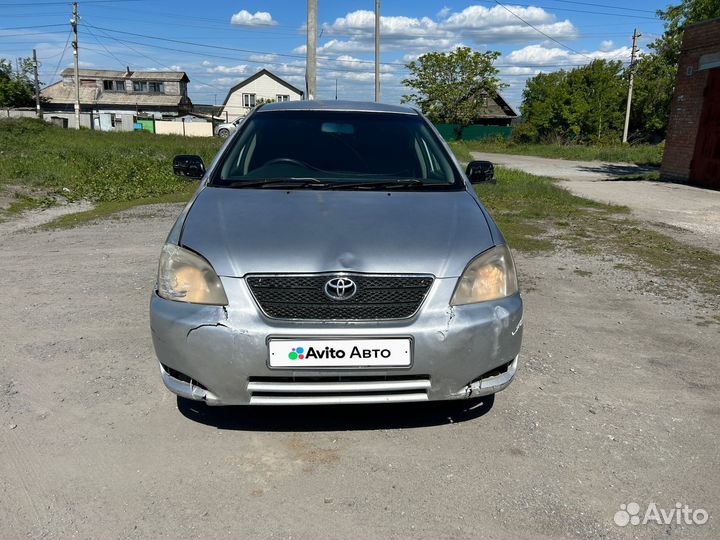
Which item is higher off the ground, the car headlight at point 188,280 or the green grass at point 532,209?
the car headlight at point 188,280

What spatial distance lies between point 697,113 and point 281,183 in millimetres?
16126

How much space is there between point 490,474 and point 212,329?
1.39 m

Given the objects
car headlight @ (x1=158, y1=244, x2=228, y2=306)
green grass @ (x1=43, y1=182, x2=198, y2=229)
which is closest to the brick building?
green grass @ (x1=43, y1=182, x2=198, y2=229)

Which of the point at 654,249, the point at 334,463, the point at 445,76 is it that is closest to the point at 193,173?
the point at 334,463

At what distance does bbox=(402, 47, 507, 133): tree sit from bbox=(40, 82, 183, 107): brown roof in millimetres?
36142

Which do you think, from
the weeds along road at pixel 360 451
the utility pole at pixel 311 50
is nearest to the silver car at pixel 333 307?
the weeds along road at pixel 360 451

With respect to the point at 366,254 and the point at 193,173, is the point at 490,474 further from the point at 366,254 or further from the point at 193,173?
the point at 193,173

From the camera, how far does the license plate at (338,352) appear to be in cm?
258

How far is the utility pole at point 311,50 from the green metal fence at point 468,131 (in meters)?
38.9

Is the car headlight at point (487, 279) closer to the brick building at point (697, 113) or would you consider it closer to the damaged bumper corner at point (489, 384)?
the damaged bumper corner at point (489, 384)

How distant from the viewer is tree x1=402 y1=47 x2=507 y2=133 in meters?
53.8

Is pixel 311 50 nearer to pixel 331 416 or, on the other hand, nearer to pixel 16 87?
pixel 331 416

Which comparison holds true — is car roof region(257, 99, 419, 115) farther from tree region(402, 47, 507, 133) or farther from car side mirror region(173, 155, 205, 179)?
tree region(402, 47, 507, 133)

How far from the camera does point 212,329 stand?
2.62 metres
